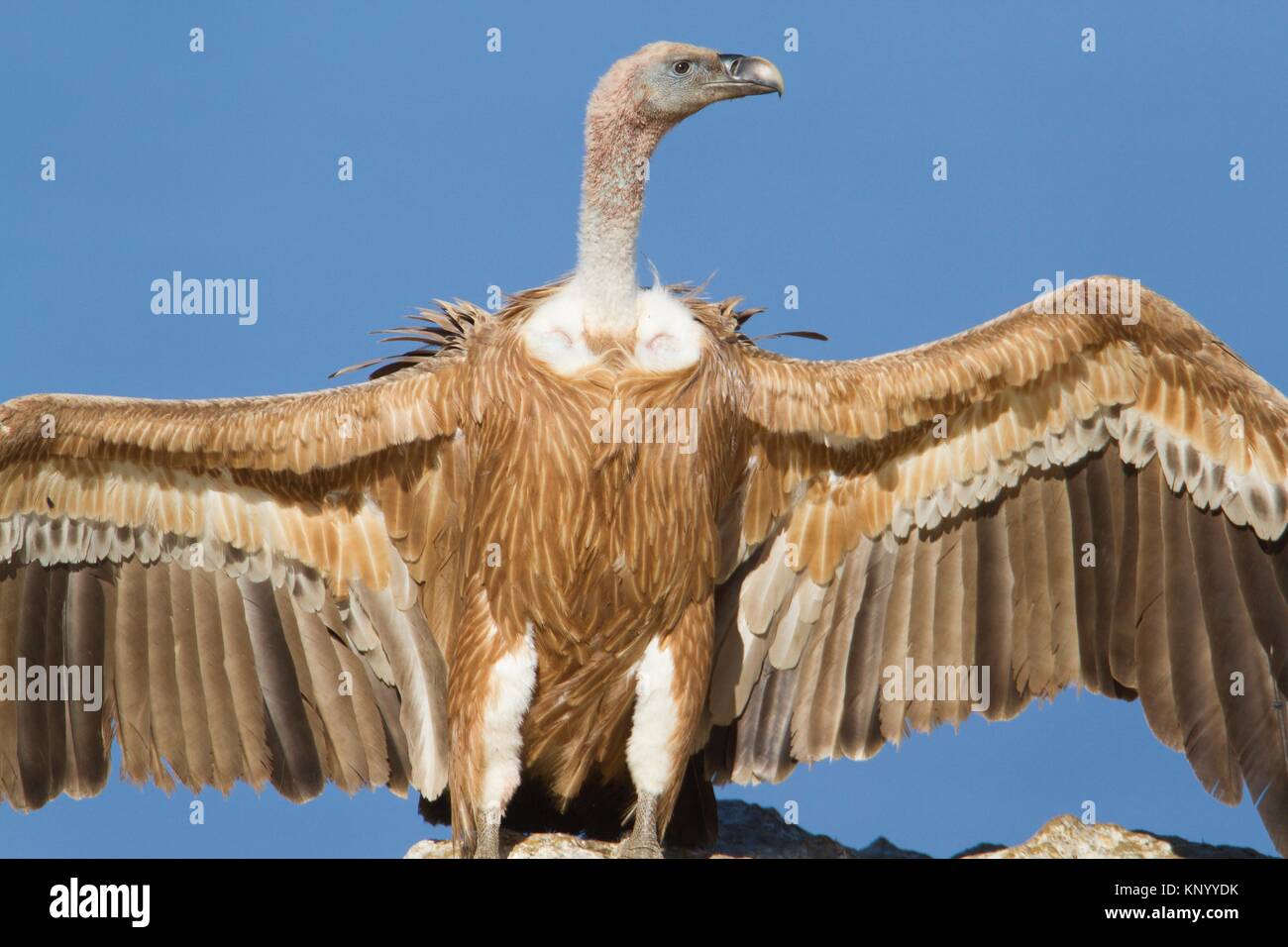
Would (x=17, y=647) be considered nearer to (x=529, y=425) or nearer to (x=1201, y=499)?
(x=529, y=425)

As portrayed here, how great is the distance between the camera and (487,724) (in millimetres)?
11234

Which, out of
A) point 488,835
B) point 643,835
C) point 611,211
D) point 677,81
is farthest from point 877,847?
point 677,81

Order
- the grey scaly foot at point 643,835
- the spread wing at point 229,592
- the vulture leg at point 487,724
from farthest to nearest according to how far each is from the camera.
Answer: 1. the spread wing at point 229,592
2. the vulture leg at point 487,724
3. the grey scaly foot at point 643,835

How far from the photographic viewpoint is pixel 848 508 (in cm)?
1220

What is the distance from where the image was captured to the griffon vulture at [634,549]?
1129cm

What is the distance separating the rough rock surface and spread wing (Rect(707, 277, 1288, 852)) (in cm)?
45

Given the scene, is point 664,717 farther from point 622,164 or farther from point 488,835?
point 622,164

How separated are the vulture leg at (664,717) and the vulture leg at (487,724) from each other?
62 centimetres

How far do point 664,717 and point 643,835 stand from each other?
0.63 meters

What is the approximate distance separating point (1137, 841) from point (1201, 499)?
1954 mm

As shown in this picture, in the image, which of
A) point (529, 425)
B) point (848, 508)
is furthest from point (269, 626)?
point (848, 508)

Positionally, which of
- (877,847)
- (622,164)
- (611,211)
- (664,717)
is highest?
(622,164)

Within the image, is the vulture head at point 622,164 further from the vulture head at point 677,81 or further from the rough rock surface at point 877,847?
the rough rock surface at point 877,847

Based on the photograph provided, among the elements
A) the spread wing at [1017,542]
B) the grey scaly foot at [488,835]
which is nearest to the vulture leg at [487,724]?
the grey scaly foot at [488,835]
